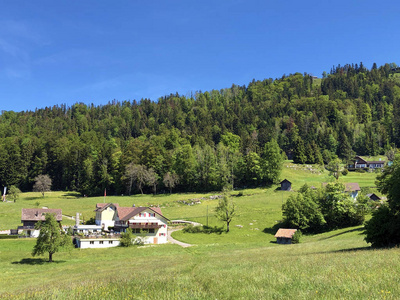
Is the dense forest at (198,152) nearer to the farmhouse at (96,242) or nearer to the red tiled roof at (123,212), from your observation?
the red tiled roof at (123,212)

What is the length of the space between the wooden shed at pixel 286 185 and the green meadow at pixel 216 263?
270 centimetres

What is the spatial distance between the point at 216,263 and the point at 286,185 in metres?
73.1

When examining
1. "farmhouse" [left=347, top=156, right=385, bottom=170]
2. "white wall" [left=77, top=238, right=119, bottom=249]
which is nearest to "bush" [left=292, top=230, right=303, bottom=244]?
"white wall" [left=77, top=238, right=119, bottom=249]

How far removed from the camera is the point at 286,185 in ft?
312

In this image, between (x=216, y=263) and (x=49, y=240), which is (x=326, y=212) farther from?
(x=49, y=240)

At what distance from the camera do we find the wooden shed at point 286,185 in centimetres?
9469

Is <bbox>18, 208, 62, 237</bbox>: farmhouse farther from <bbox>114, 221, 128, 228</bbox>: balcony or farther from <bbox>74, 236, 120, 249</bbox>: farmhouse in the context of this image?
<bbox>74, 236, 120, 249</bbox>: farmhouse

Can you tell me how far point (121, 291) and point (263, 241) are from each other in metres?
48.6

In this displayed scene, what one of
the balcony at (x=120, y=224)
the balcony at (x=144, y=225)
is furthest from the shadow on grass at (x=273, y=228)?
the balcony at (x=120, y=224)

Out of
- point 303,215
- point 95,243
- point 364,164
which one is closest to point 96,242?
point 95,243

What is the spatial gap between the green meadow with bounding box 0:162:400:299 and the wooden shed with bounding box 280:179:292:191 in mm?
2696

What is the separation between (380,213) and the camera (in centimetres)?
3014

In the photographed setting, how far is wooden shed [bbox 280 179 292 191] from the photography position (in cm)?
9469

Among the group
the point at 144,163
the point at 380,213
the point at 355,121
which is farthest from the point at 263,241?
the point at 355,121
